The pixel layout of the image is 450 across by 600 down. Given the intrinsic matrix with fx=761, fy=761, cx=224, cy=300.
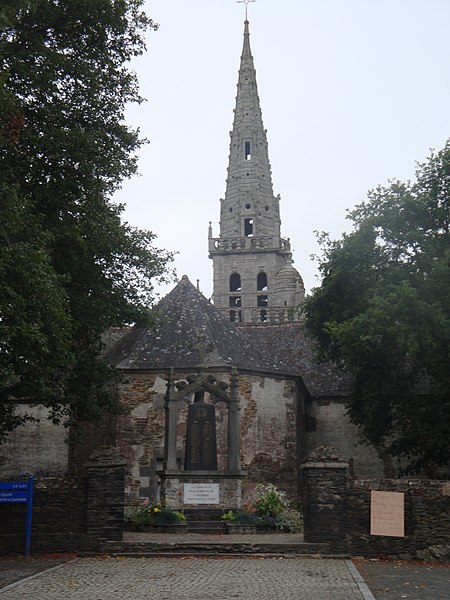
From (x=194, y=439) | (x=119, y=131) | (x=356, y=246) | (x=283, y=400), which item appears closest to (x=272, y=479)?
(x=283, y=400)

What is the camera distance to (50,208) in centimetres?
1767

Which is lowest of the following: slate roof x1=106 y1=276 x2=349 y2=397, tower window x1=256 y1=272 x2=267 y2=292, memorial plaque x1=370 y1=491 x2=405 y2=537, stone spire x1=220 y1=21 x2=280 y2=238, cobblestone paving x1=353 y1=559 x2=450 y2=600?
cobblestone paving x1=353 y1=559 x2=450 y2=600

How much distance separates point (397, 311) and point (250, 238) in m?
35.9

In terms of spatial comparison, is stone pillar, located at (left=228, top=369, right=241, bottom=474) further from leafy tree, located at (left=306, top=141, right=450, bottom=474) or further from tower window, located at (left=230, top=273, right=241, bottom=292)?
tower window, located at (left=230, top=273, right=241, bottom=292)

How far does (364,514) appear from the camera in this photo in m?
16.1

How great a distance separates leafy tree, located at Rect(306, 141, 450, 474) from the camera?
74.0 feet

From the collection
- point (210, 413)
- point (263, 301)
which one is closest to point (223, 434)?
point (210, 413)

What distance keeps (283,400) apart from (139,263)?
410 inches

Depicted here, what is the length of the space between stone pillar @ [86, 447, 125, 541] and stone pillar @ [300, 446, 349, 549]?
13.2 feet

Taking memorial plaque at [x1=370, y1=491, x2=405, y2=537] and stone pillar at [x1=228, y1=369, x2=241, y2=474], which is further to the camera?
stone pillar at [x1=228, y1=369, x2=241, y2=474]

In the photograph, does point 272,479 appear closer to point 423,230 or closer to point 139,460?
point 139,460

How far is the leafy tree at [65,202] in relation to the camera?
553 inches

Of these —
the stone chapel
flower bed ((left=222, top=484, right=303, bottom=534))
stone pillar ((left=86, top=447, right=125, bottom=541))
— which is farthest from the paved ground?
the stone chapel

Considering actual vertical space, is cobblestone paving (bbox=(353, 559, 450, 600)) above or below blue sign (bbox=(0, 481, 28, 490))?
below
